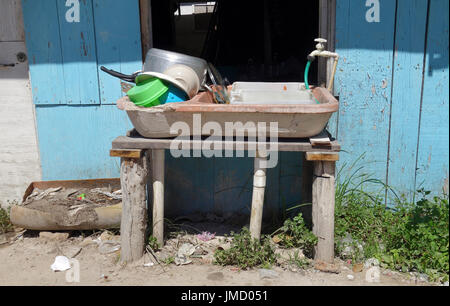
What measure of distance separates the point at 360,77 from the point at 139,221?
2038 mm

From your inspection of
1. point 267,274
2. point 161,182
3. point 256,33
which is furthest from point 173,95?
point 256,33

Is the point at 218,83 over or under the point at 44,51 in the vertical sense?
under

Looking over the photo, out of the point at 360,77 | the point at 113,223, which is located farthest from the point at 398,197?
the point at 113,223

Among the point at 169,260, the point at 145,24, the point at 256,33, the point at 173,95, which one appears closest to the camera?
the point at 173,95

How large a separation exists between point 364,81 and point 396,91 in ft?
0.86

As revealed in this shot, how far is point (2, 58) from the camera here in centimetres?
370

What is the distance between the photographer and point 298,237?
3.31m

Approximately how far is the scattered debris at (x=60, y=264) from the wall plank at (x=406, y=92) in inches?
104

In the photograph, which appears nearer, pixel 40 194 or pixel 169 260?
pixel 169 260

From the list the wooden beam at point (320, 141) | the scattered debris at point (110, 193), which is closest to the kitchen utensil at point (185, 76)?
the wooden beam at point (320, 141)

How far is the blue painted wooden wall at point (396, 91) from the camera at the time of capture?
10.9ft

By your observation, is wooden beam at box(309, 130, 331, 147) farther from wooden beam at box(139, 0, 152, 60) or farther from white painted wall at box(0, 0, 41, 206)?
white painted wall at box(0, 0, 41, 206)

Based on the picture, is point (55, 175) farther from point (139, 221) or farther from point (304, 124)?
point (304, 124)

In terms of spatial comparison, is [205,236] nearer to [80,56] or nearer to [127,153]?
[127,153]
